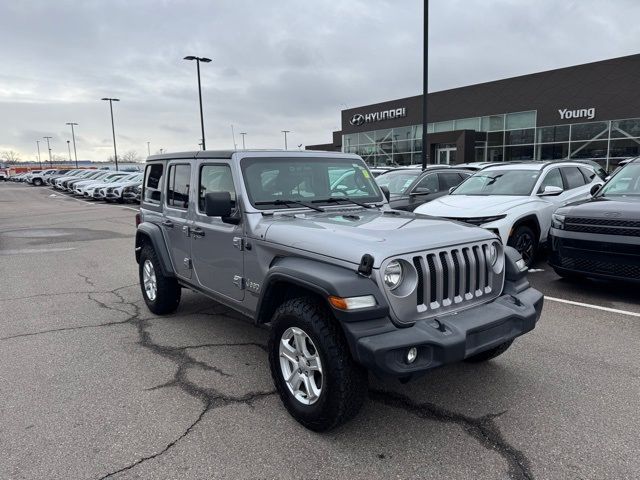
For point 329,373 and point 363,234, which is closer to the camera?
point 329,373

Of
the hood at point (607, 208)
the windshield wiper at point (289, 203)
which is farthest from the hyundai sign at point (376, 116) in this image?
the windshield wiper at point (289, 203)

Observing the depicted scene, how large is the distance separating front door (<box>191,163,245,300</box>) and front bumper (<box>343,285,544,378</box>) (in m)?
1.56

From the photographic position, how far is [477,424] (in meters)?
3.33

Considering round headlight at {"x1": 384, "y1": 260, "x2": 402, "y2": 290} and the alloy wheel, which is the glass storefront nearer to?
the alloy wheel

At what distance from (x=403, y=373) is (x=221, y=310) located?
358 centimetres

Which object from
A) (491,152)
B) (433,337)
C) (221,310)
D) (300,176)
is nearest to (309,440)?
(433,337)

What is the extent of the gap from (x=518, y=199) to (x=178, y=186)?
18.1 ft

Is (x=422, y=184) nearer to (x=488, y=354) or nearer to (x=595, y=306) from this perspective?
(x=595, y=306)

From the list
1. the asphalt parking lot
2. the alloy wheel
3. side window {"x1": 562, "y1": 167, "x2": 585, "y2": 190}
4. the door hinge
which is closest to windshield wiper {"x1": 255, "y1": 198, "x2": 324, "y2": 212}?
the door hinge

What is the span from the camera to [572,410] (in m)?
3.48

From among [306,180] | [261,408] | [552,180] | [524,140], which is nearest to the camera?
[261,408]

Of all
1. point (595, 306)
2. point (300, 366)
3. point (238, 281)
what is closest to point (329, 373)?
point (300, 366)

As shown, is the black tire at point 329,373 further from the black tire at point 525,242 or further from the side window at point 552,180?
the side window at point 552,180

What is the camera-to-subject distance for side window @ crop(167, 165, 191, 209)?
197 inches
